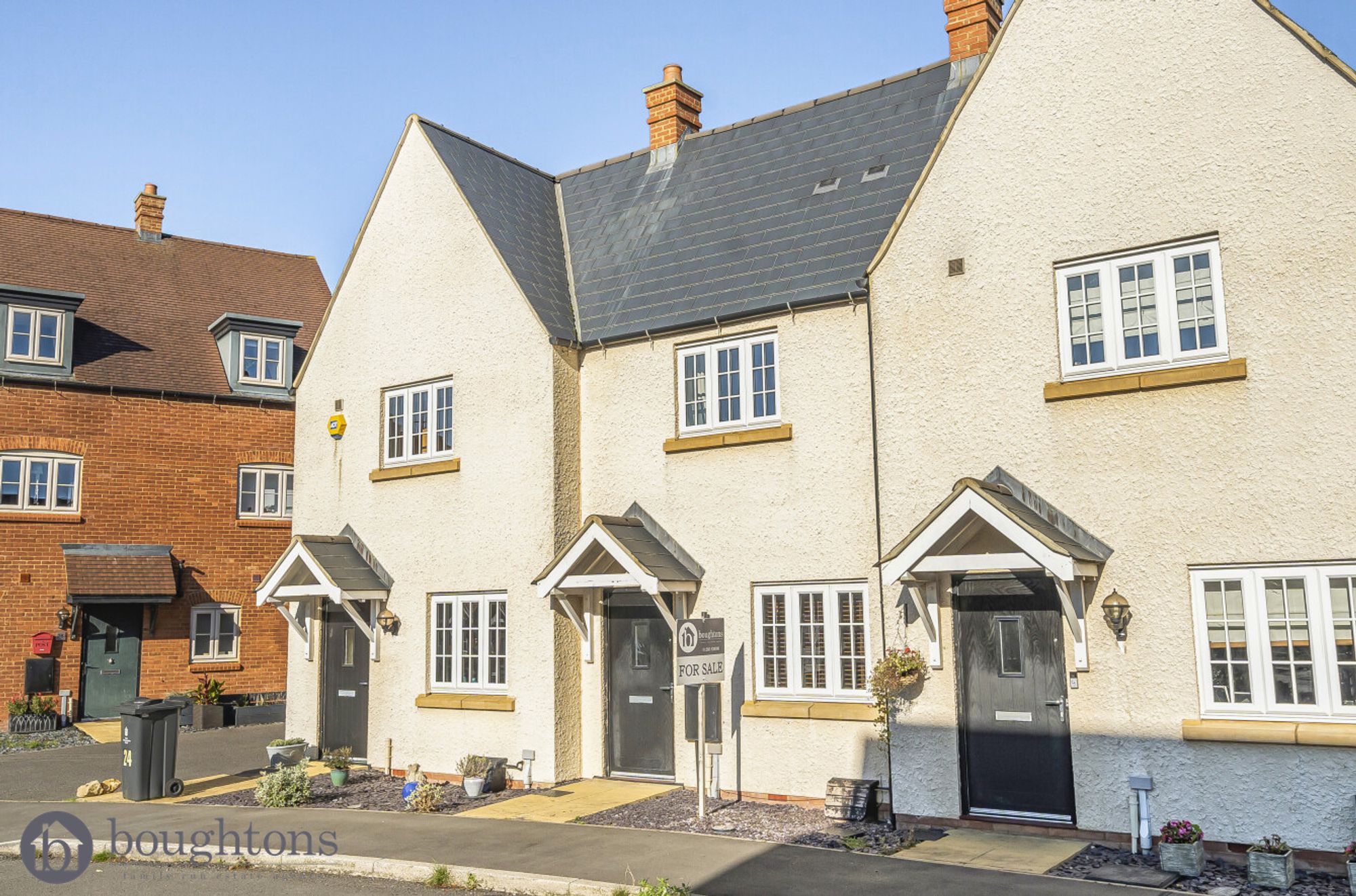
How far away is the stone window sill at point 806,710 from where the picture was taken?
1209 centimetres

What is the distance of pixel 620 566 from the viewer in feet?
44.5

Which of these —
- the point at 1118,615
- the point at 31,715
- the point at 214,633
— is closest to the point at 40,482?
the point at 31,715

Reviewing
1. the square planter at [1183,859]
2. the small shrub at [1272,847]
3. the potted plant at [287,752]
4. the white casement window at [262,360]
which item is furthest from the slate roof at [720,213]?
the white casement window at [262,360]

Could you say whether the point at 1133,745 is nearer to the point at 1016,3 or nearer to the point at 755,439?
the point at 755,439

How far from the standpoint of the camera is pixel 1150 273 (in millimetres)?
10789

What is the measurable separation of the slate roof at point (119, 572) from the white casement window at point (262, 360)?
446 centimetres

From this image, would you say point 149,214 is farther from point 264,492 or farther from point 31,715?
point 31,715

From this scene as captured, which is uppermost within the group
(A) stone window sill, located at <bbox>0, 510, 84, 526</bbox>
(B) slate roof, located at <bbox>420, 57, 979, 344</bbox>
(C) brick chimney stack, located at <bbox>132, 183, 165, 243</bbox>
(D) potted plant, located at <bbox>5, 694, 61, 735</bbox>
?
(C) brick chimney stack, located at <bbox>132, 183, 165, 243</bbox>

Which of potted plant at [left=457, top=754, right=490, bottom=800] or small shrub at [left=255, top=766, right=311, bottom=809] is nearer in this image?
small shrub at [left=255, top=766, right=311, bottom=809]

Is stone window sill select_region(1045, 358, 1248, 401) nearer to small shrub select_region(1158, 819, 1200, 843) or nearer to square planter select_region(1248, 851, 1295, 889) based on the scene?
small shrub select_region(1158, 819, 1200, 843)

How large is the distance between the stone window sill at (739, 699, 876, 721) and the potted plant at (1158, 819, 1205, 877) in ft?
10.7

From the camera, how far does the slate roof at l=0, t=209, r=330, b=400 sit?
77.8 ft

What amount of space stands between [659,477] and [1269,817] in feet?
24.9

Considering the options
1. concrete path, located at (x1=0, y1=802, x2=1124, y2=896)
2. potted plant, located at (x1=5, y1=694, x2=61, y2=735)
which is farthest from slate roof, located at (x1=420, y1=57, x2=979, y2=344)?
potted plant, located at (x1=5, y1=694, x2=61, y2=735)
